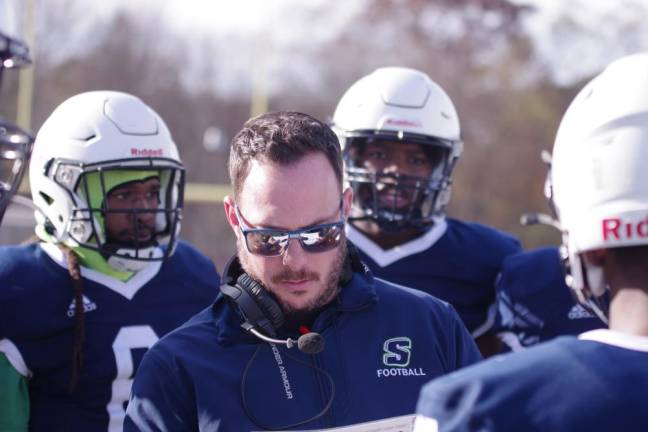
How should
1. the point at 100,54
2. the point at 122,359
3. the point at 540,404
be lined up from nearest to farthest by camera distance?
the point at 540,404 < the point at 122,359 < the point at 100,54

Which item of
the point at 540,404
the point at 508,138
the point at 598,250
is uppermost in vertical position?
the point at 598,250

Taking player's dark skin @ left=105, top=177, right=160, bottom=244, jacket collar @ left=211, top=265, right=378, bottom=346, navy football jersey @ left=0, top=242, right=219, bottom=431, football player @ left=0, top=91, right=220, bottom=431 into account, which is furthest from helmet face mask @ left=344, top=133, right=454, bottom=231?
jacket collar @ left=211, top=265, right=378, bottom=346

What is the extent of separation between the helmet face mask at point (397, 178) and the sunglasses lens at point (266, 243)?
1358 millimetres

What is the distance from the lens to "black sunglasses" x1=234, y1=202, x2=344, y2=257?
6.69 feet

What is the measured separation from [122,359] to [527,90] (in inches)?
502

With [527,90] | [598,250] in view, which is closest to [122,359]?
[598,250]

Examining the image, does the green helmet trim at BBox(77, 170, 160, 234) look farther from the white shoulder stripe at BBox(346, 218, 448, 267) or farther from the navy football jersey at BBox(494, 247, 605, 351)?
the navy football jersey at BBox(494, 247, 605, 351)

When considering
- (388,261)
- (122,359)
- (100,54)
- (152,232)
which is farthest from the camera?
(100,54)

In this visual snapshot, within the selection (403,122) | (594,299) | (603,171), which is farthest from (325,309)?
(403,122)

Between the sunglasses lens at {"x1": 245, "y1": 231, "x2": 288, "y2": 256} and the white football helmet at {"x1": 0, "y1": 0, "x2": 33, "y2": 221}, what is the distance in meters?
1.04

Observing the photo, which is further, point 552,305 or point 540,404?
point 552,305

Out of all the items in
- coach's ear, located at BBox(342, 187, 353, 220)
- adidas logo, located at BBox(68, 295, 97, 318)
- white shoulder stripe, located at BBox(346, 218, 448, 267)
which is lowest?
adidas logo, located at BBox(68, 295, 97, 318)

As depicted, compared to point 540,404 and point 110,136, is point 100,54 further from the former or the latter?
point 540,404

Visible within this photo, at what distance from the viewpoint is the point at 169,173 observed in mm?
3211
